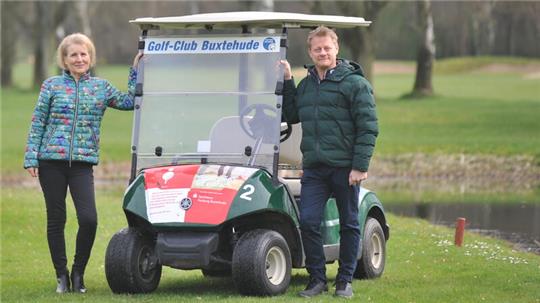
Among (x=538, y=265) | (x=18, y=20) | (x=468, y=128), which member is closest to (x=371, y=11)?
(x=468, y=128)

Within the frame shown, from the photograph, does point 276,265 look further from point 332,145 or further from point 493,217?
point 493,217

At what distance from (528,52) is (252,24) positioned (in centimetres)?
5684

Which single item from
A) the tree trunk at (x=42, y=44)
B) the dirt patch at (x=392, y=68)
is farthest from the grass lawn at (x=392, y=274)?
the dirt patch at (x=392, y=68)

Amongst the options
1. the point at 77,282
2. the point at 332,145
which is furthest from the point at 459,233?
the point at 77,282

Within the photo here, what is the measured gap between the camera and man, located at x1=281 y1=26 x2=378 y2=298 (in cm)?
802

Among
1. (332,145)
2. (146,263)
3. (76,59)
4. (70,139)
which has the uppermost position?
(76,59)

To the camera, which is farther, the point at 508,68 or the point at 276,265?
the point at 508,68

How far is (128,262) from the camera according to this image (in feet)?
26.9

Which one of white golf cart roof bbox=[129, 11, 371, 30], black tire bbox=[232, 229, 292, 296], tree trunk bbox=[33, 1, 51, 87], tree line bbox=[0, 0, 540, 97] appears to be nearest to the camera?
black tire bbox=[232, 229, 292, 296]

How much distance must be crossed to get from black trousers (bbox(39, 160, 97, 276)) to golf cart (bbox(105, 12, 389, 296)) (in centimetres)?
39

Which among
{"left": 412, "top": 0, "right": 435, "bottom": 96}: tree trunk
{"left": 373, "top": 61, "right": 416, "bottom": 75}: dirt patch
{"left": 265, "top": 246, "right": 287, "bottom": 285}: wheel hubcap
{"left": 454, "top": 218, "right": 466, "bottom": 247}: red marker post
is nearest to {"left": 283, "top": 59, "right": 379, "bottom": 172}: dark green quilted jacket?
{"left": 265, "top": 246, "right": 287, "bottom": 285}: wheel hubcap

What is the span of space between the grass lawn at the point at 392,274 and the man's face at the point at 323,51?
1.60 m

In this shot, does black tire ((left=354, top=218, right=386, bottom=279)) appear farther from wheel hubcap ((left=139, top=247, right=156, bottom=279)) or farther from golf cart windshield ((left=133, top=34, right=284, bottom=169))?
wheel hubcap ((left=139, top=247, right=156, bottom=279))

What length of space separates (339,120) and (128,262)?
175 centimetres
